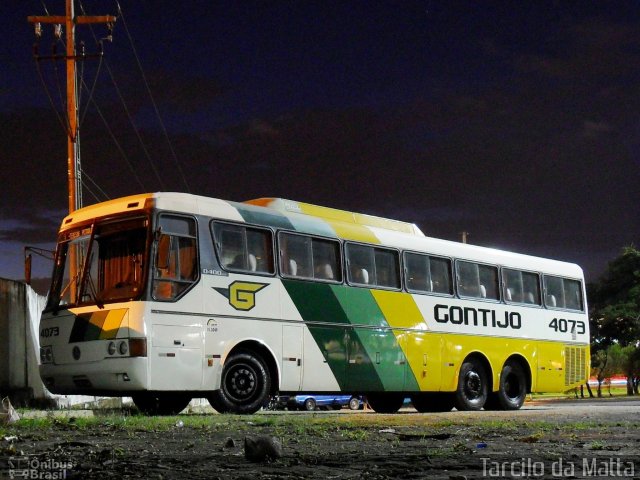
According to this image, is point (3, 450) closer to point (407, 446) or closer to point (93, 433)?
point (93, 433)

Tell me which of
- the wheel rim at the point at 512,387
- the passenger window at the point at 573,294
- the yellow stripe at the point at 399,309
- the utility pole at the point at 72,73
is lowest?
the wheel rim at the point at 512,387

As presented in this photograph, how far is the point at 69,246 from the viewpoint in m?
14.7

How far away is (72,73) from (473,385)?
13300 millimetres

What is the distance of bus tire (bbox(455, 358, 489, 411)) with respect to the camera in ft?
61.8

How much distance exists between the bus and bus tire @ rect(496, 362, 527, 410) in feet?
0.19

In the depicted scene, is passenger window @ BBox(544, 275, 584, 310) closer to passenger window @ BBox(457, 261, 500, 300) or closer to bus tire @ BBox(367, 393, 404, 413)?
passenger window @ BBox(457, 261, 500, 300)

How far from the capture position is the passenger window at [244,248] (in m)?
14.2

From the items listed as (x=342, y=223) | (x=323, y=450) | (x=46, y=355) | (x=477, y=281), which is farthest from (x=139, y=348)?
(x=477, y=281)

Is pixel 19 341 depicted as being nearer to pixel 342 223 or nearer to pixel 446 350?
pixel 342 223

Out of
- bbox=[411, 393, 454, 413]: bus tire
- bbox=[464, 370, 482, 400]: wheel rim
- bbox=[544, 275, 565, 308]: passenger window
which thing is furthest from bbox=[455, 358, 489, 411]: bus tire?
bbox=[544, 275, 565, 308]: passenger window

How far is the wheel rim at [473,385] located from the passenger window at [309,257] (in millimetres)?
4485

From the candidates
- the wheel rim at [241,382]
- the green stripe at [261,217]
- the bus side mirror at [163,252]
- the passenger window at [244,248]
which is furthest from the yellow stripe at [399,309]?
the bus side mirror at [163,252]

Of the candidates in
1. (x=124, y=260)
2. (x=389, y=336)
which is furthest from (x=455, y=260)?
(x=124, y=260)

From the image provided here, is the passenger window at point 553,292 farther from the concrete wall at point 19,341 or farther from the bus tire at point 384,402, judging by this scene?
the concrete wall at point 19,341
